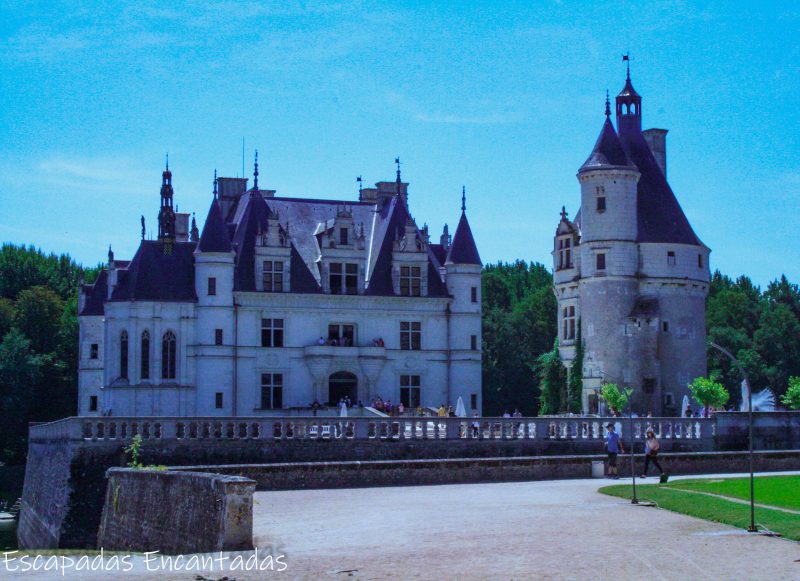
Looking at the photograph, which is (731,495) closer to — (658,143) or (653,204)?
(653,204)

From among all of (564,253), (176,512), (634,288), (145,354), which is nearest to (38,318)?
(145,354)

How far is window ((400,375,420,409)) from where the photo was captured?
53.4m

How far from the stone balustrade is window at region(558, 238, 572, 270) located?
2168 cm

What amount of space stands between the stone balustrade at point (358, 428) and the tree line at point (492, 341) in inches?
1213

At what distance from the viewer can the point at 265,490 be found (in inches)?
1095

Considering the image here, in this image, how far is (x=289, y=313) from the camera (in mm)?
52438

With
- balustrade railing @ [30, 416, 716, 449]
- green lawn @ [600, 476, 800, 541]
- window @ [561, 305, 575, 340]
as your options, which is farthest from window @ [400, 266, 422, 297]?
green lawn @ [600, 476, 800, 541]

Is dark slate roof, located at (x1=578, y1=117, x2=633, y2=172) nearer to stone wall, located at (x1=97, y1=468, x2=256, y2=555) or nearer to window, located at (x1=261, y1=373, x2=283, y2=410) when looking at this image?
window, located at (x1=261, y1=373, x2=283, y2=410)

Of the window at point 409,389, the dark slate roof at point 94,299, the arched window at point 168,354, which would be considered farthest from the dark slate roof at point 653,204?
the dark slate roof at point 94,299

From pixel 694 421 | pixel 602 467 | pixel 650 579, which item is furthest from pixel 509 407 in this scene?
pixel 650 579

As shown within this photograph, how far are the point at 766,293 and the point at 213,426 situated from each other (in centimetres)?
7829

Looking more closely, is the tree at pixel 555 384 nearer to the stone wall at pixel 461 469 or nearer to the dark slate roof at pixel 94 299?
the dark slate roof at pixel 94 299

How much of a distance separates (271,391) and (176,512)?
101ft

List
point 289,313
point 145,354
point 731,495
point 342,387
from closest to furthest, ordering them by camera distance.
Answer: point 731,495 < point 145,354 < point 289,313 < point 342,387
